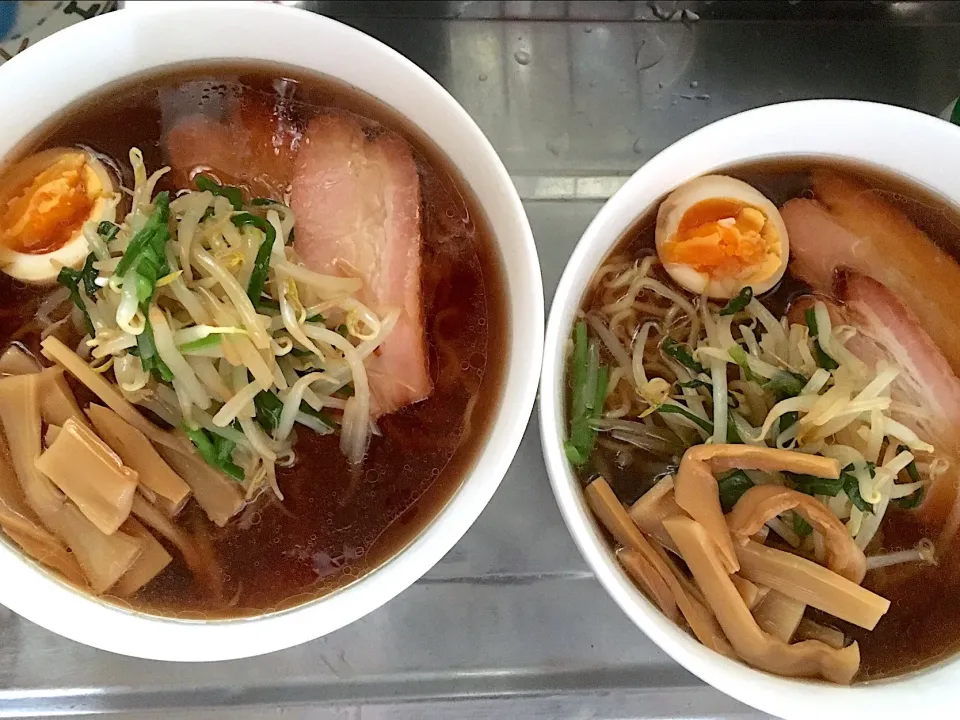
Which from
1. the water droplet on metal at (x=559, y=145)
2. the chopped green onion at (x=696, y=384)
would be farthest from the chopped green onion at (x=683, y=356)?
the water droplet on metal at (x=559, y=145)

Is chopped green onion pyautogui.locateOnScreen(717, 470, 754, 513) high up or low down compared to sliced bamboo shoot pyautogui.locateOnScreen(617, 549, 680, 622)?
up

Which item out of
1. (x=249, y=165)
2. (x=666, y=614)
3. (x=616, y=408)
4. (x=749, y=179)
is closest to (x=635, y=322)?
(x=616, y=408)

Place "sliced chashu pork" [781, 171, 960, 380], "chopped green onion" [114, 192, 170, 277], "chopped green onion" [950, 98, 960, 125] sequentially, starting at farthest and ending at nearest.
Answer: "chopped green onion" [950, 98, 960, 125] < "sliced chashu pork" [781, 171, 960, 380] < "chopped green onion" [114, 192, 170, 277]

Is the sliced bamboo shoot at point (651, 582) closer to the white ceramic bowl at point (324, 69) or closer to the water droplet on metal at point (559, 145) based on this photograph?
the white ceramic bowl at point (324, 69)

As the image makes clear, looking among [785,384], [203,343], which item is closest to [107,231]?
[203,343]

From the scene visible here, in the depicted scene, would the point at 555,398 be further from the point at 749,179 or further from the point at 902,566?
the point at 902,566

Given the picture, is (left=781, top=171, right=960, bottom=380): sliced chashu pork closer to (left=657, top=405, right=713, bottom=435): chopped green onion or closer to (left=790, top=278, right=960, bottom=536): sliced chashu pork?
(left=790, top=278, right=960, bottom=536): sliced chashu pork

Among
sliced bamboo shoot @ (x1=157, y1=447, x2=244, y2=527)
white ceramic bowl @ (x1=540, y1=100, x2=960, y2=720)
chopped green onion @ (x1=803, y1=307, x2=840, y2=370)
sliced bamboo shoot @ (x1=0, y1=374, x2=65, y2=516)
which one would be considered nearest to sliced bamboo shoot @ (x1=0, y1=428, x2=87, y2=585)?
sliced bamboo shoot @ (x1=0, y1=374, x2=65, y2=516)

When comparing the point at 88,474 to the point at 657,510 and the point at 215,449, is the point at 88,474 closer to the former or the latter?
the point at 215,449
